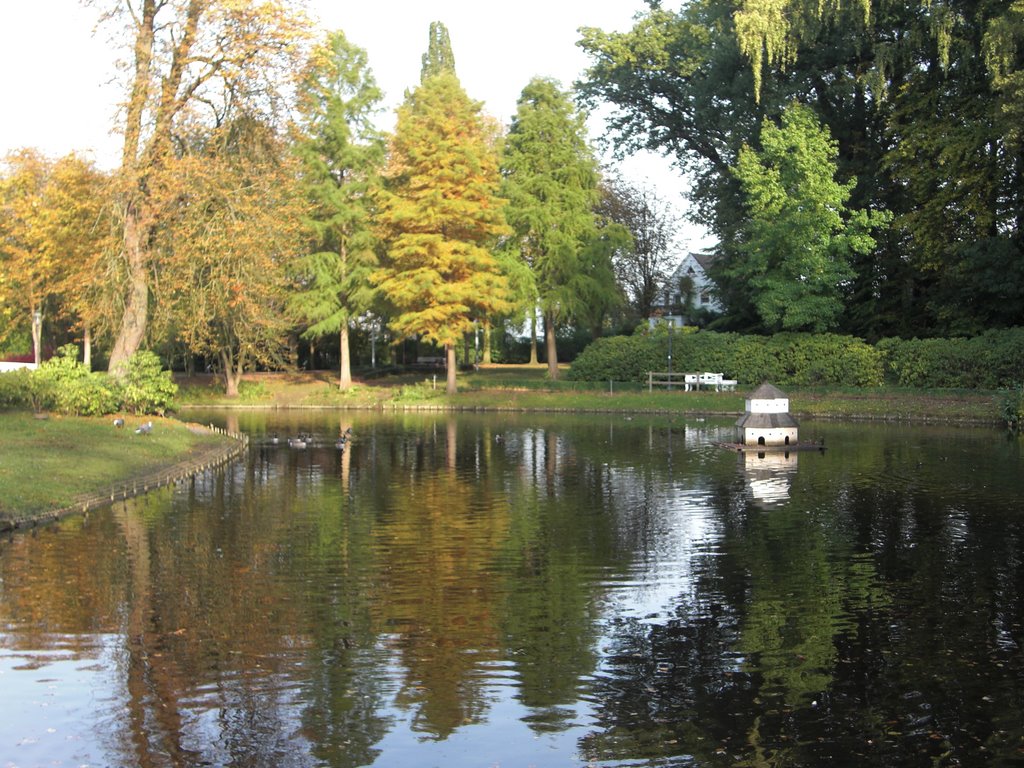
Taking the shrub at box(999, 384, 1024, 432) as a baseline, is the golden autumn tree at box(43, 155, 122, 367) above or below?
above

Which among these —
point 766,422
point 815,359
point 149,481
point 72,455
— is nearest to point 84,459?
point 72,455

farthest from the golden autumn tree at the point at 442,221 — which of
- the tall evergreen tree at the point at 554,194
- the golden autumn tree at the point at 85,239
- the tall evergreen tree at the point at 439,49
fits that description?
the tall evergreen tree at the point at 439,49

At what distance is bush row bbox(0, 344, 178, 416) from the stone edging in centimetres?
189

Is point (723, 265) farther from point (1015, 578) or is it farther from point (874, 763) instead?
point (874, 763)

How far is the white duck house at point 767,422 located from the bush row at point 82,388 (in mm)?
17663

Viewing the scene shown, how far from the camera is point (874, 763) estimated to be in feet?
27.6

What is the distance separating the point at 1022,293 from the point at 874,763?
A: 41.8 metres

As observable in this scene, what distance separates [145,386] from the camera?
33.8 meters

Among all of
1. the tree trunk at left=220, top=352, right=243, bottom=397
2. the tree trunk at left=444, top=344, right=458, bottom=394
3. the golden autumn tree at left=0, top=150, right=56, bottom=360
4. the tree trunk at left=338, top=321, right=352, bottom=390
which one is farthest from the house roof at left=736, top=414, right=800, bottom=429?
the tree trunk at left=220, top=352, right=243, bottom=397

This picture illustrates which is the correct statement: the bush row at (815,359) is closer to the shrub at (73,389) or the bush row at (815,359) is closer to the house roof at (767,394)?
the house roof at (767,394)

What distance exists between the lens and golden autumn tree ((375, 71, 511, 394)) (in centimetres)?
5409

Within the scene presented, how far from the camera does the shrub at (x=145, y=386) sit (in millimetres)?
33219

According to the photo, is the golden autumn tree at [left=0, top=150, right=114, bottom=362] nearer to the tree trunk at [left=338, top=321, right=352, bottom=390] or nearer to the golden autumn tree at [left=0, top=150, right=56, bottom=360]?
the golden autumn tree at [left=0, top=150, right=56, bottom=360]

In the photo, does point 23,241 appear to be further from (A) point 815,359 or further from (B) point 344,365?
(A) point 815,359
